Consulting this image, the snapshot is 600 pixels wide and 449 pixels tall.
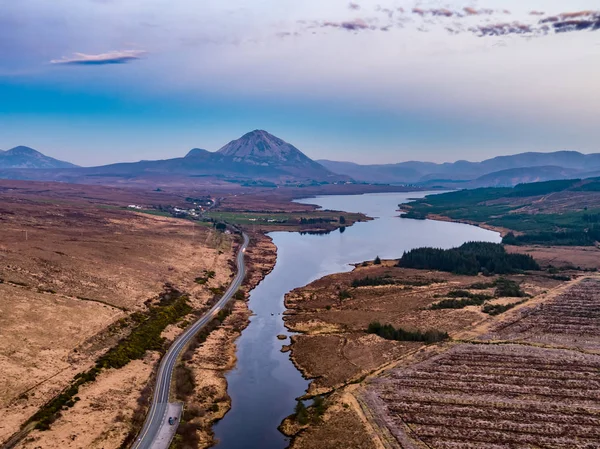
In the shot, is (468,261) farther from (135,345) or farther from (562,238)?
(135,345)

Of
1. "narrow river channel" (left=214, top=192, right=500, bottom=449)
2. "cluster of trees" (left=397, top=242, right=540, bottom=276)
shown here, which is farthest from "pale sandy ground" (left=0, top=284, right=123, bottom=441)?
"cluster of trees" (left=397, top=242, right=540, bottom=276)

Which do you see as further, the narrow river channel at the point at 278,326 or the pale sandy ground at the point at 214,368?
the pale sandy ground at the point at 214,368

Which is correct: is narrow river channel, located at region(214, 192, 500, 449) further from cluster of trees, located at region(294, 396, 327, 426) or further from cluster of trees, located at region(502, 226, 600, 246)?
cluster of trees, located at region(502, 226, 600, 246)

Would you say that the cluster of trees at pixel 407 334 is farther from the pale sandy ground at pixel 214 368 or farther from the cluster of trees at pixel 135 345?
the cluster of trees at pixel 135 345

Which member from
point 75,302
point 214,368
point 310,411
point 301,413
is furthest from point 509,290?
point 75,302

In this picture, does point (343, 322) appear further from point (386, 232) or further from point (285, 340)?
point (386, 232)

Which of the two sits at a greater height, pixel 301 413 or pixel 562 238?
pixel 562 238

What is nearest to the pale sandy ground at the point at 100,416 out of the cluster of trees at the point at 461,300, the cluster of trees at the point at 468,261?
the cluster of trees at the point at 461,300
